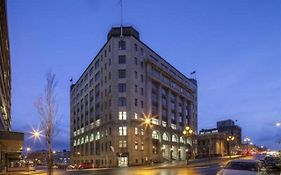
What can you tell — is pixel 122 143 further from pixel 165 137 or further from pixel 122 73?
pixel 165 137

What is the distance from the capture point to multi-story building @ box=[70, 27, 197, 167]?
335 ft

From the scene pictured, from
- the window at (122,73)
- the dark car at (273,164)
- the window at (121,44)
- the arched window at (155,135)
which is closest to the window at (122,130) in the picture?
the window at (122,73)

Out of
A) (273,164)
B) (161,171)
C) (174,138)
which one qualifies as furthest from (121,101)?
(273,164)

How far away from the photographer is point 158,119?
121 m

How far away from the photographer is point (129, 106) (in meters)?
103

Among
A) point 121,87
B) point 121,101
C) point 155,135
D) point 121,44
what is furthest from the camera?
point 155,135

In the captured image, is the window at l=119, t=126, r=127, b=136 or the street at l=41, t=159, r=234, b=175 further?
the window at l=119, t=126, r=127, b=136

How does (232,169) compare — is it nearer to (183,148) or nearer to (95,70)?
(95,70)

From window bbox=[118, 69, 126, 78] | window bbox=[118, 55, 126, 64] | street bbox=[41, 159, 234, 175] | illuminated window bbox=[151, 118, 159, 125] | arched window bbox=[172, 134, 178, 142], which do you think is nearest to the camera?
street bbox=[41, 159, 234, 175]

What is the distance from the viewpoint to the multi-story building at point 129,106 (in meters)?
102

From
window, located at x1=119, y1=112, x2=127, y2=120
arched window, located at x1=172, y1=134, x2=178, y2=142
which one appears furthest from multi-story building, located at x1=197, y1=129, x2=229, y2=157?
window, located at x1=119, y1=112, x2=127, y2=120

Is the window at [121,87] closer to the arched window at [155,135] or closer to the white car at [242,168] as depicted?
the arched window at [155,135]

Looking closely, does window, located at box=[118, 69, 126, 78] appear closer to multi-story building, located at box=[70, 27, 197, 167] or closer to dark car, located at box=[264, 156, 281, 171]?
multi-story building, located at box=[70, 27, 197, 167]

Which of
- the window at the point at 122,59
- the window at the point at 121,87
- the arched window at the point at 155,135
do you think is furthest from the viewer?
the arched window at the point at 155,135
